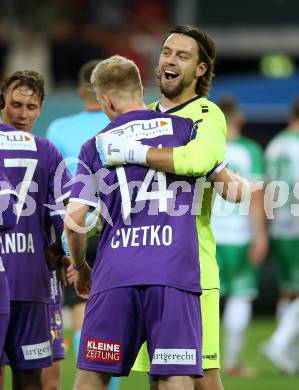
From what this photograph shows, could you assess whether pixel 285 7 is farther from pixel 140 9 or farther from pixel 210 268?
pixel 210 268

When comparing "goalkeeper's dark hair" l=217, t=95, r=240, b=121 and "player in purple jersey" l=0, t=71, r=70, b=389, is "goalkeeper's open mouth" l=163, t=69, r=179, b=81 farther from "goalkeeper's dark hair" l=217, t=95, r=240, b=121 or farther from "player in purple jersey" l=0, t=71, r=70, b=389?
"goalkeeper's dark hair" l=217, t=95, r=240, b=121

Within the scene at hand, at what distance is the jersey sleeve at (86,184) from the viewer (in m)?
5.92

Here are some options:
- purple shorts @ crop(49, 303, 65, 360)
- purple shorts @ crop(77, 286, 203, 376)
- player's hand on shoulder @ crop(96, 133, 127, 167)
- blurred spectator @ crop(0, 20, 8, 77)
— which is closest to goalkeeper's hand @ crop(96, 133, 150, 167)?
player's hand on shoulder @ crop(96, 133, 127, 167)

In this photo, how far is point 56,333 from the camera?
7043mm

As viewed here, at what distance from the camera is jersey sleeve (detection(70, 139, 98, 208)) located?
233 inches

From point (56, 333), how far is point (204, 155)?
5.77 ft

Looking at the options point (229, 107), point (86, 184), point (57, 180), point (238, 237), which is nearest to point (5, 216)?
point (86, 184)

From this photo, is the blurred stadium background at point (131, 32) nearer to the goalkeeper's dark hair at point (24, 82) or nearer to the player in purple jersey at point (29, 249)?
the goalkeeper's dark hair at point (24, 82)

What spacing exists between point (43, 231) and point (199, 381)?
3.97 ft

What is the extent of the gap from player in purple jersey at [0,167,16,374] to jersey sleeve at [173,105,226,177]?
2.69ft

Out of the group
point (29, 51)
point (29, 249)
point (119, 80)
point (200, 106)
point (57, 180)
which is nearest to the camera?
point (119, 80)

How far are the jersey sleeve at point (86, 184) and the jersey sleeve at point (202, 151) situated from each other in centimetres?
43

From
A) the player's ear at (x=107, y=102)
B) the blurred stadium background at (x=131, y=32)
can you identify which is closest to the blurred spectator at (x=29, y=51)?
the blurred stadium background at (x=131, y=32)

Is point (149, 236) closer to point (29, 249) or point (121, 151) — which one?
point (121, 151)
